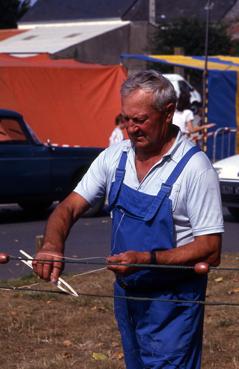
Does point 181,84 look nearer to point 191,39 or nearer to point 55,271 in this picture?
point 191,39

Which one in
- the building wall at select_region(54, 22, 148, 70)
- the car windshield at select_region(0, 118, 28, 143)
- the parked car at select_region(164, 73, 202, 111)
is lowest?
the building wall at select_region(54, 22, 148, 70)

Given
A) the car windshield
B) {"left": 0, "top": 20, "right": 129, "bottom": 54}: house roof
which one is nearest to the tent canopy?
the car windshield

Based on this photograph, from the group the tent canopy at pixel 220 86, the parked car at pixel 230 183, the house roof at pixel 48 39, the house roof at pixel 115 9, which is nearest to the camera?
the parked car at pixel 230 183

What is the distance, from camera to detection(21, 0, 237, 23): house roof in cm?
6756

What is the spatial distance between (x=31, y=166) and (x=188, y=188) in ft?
36.3

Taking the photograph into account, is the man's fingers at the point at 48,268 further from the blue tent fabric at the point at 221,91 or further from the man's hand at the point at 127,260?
the blue tent fabric at the point at 221,91

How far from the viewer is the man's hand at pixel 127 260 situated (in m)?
4.06

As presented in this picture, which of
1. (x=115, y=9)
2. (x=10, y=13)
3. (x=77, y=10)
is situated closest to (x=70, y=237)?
(x=10, y=13)

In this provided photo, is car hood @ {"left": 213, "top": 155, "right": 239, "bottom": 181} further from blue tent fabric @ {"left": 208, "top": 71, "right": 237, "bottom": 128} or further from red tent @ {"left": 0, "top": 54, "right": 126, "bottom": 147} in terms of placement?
blue tent fabric @ {"left": 208, "top": 71, "right": 237, "bottom": 128}

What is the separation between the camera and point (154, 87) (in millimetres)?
4191

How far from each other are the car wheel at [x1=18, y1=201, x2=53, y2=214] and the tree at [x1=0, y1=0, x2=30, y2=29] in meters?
46.9

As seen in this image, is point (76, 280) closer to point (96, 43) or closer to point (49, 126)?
point (49, 126)

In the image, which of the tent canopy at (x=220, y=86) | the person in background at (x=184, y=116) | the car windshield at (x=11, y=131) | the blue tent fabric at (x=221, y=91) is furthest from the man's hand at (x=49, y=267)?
the tent canopy at (x=220, y=86)

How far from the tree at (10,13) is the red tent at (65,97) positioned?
131ft
